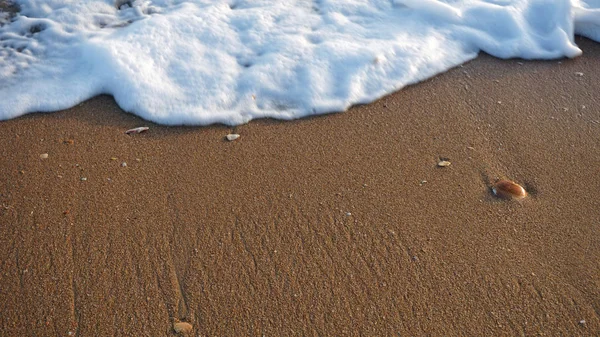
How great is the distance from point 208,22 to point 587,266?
2535mm

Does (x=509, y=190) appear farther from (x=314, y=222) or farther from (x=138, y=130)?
(x=138, y=130)

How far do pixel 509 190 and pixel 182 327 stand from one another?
1494 millimetres

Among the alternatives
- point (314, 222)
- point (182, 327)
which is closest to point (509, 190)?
point (314, 222)

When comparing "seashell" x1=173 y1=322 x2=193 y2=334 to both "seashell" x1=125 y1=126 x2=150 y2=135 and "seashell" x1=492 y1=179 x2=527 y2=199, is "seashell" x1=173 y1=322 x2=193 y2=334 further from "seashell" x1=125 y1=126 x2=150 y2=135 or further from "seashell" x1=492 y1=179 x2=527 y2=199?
"seashell" x1=492 y1=179 x2=527 y2=199

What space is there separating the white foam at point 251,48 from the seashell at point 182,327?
119cm

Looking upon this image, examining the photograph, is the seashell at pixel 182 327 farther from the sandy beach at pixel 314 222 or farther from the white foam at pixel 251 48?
the white foam at pixel 251 48

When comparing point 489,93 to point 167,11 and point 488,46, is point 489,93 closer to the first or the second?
point 488,46

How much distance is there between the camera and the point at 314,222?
2.27 meters

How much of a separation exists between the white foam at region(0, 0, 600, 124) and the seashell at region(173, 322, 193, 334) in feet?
3.89

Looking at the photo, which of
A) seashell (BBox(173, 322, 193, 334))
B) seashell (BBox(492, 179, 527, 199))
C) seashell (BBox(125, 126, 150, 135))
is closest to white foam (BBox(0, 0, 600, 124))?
seashell (BBox(125, 126, 150, 135))

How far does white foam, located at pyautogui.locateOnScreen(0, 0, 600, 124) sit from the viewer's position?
2.92 m

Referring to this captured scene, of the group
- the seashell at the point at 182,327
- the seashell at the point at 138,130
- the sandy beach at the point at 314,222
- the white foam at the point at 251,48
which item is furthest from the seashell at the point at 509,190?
the seashell at the point at 138,130

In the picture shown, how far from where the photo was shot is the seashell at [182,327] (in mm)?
1876

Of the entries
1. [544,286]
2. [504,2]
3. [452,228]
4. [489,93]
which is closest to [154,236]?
[452,228]
